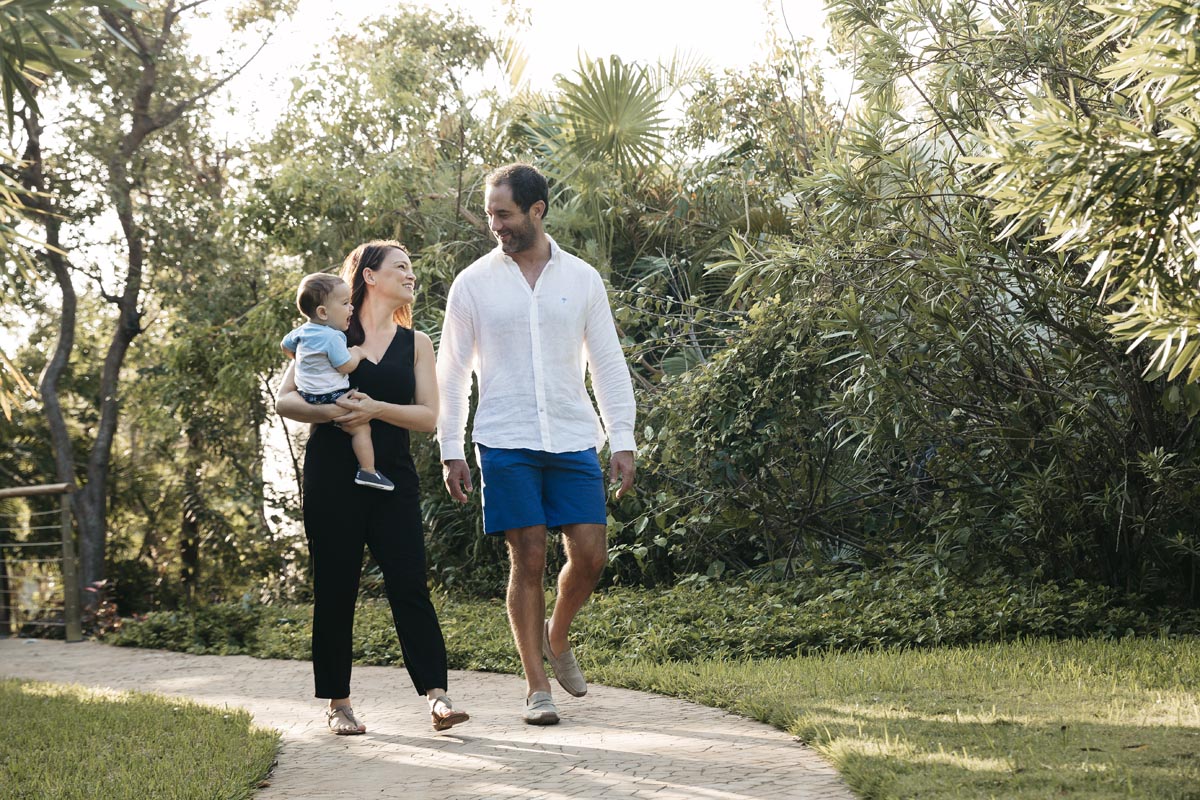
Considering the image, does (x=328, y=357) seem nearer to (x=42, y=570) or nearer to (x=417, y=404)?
(x=417, y=404)

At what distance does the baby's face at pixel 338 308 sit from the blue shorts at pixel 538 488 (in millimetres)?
711

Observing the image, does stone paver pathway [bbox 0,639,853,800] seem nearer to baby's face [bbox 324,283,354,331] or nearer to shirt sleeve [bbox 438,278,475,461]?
shirt sleeve [bbox 438,278,475,461]

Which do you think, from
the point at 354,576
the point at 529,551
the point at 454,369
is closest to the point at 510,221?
the point at 454,369

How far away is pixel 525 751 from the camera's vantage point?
4477 mm

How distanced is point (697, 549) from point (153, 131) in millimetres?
9526

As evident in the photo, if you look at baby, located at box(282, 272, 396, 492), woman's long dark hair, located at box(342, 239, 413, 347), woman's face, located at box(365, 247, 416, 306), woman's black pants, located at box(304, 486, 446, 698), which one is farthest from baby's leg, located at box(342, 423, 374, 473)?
woman's face, located at box(365, 247, 416, 306)

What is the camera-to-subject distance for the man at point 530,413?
4.97 meters

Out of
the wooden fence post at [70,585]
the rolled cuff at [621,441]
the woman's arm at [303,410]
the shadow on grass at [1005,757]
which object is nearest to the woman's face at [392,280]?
the woman's arm at [303,410]

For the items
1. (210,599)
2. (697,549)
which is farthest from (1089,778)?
(210,599)

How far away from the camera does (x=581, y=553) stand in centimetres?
505

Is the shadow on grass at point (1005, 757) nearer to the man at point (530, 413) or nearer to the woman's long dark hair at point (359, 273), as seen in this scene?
the man at point (530, 413)

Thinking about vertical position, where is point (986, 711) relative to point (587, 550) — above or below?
below

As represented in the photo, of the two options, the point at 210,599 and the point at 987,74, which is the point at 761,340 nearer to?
the point at 987,74

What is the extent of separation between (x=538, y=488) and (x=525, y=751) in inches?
39.7
